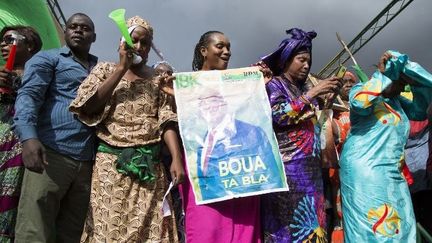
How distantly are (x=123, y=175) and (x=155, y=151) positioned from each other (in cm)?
24

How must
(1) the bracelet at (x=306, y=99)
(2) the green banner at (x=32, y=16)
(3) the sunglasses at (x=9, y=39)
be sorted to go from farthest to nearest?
1. (2) the green banner at (x=32, y=16)
2. (3) the sunglasses at (x=9, y=39)
3. (1) the bracelet at (x=306, y=99)

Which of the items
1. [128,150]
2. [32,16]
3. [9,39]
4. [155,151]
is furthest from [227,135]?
[32,16]

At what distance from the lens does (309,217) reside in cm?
287

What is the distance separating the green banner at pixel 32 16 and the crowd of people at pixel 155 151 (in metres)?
1.65

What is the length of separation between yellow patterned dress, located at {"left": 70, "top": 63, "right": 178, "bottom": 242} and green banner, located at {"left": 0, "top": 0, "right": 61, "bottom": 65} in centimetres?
229

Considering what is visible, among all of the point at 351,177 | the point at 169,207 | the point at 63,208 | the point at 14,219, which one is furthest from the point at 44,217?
the point at 351,177

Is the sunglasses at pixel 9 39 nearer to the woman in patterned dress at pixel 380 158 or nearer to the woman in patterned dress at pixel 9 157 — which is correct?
the woman in patterned dress at pixel 9 157

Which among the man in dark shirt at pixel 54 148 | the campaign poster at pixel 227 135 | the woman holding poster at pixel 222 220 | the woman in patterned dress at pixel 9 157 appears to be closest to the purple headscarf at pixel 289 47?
the campaign poster at pixel 227 135

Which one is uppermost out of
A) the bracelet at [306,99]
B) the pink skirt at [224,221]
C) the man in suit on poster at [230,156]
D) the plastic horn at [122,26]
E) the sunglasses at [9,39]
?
the sunglasses at [9,39]

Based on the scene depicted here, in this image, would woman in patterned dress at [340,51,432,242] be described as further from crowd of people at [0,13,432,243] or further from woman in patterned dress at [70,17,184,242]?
woman in patterned dress at [70,17,184,242]

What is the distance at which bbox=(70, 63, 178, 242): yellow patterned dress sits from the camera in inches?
105

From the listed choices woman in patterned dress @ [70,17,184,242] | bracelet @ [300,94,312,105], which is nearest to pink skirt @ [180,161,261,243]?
woman in patterned dress @ [70,17,184,242]

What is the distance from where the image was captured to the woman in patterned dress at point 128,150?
8.76ft

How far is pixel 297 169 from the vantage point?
115 inches
